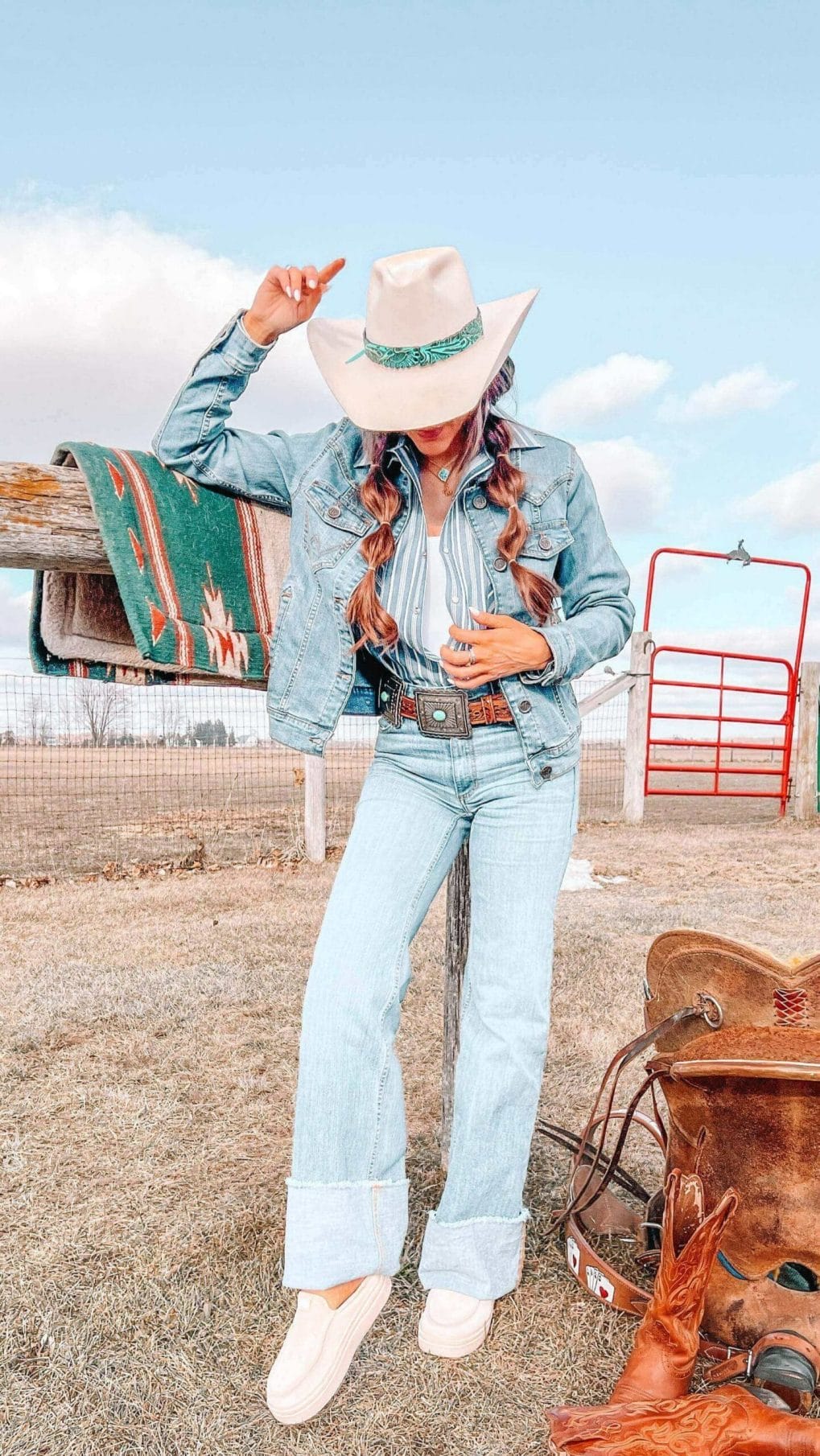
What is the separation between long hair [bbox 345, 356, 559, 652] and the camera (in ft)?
6.34

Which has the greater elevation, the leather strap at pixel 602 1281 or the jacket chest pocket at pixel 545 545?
the jacket chest pocket at pixel 545 545

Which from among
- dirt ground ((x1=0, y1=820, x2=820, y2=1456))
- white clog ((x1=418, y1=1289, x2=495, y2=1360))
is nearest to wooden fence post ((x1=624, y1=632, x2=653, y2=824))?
dirt ground ((x1=0, y1=820, x2=820, y2=1456))

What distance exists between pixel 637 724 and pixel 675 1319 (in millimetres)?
8959

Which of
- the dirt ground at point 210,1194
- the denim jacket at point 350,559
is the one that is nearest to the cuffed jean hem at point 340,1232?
the dirt ground at point 210,1194

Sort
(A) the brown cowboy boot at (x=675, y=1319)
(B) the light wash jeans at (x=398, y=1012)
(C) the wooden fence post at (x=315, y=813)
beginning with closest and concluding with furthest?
(A) the brown cowboy boot at (x=675, y=1319)
(B) the light wash jeans at (x=398, y=1012)
(C) the wooden fence post at (x=315, y=813)

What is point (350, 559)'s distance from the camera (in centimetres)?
198

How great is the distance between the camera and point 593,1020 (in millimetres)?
3842

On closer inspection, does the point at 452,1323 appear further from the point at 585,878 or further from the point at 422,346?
the point at 585,878

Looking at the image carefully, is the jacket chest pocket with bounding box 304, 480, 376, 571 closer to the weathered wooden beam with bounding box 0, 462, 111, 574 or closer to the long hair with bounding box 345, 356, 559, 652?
the long hair with bounding box 345, 356, 559, 652

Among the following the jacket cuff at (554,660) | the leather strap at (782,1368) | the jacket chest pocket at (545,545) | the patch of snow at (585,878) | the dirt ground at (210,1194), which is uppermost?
the jacket chest pocket at (545,545)

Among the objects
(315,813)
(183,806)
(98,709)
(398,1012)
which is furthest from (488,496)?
(183,806)

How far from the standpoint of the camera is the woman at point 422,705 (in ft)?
5.89

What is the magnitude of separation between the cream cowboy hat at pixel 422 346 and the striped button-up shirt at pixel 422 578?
139 millimetres

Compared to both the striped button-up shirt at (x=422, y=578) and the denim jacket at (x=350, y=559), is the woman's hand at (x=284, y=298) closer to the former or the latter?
the denim jacket at (x=350, y=559)
